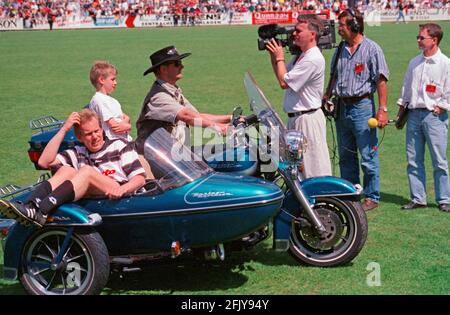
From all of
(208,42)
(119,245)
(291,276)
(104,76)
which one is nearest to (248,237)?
→ (291,276)

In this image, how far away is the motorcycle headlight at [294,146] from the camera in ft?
18.1

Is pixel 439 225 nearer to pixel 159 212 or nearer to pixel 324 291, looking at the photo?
pixel 324 291

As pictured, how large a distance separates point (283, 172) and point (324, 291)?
3.23 feet

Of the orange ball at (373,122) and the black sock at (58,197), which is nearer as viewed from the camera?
the black sock at (58,197)

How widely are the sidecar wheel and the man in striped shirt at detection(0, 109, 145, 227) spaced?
231 mm

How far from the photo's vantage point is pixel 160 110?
584 centimetres

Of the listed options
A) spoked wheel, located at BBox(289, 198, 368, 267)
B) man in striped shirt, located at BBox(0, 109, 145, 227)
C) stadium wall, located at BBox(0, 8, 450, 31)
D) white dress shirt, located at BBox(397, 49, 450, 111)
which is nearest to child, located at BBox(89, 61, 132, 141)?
man in striped shirt, located at BBox(0, 109, 145, 227)

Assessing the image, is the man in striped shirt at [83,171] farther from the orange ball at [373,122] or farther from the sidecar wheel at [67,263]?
the orange ball at [373,122]

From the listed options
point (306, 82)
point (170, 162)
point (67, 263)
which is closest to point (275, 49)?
point (306, 82)

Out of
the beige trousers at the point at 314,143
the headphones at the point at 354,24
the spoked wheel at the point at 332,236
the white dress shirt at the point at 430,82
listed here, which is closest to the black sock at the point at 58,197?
the spoked wheel at the point at 332,236

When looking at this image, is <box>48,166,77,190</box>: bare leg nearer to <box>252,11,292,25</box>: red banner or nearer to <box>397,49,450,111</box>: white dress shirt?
<box>397,49,450,111</box>: white dress shirt

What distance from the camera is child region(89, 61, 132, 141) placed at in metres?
6.57

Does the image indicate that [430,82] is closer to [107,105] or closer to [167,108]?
[167,108]

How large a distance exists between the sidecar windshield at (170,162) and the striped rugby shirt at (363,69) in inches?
114
